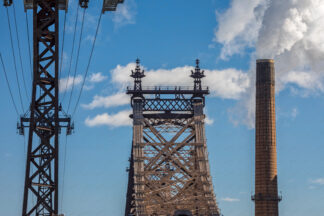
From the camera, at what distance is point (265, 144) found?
269 feet

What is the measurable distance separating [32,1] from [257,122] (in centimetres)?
5312

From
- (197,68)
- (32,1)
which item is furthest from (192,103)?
(32,1)

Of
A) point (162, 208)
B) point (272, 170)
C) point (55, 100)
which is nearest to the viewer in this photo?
point (55, 100)

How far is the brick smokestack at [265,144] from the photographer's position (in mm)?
81250

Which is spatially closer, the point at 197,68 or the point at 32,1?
the point at 32,1

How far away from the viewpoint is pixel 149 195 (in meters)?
74.5

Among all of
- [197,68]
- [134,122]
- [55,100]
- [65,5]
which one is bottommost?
[55,100]

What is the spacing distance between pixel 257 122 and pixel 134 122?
13.3m

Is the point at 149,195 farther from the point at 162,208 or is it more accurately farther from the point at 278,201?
the point at 278,201

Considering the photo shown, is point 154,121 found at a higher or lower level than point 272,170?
higher

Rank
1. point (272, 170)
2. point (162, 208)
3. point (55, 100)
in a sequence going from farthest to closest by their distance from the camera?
1. point (272, 170)
2. point (162, 208)
3. point (55, 100)

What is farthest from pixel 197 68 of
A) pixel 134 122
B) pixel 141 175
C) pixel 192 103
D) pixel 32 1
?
pixel 32 1

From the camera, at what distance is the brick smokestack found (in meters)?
81.2

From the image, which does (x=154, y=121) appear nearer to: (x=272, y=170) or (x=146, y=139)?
(x=146, y=139)
